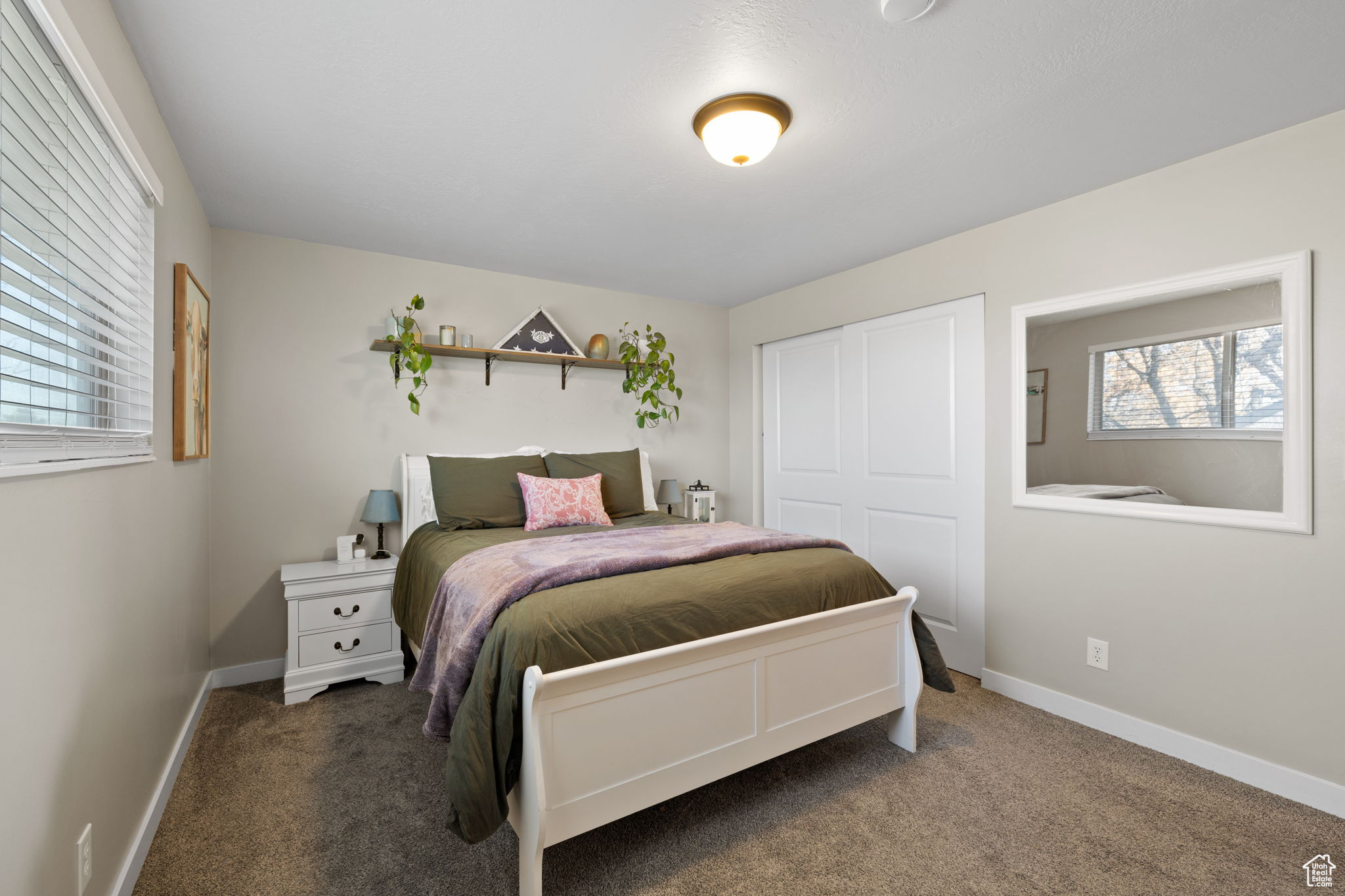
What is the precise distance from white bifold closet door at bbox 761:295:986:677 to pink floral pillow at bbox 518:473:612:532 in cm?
154

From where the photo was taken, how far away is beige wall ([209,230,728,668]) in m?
3.02

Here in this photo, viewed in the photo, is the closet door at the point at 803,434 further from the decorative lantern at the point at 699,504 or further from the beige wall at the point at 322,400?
the beige wall at the point at 322,400

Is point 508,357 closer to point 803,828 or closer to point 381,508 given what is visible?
point 381,508

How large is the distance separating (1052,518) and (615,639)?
7.13ft

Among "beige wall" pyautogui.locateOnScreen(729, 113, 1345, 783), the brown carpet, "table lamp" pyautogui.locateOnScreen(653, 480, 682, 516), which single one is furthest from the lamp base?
"beige wall" pyautogui.locateOnScreen(729, 113, 1345, 783)

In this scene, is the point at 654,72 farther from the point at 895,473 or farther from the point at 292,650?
the point at 292,650

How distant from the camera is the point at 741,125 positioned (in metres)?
1.92

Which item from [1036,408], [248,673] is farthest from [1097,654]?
[248,673]

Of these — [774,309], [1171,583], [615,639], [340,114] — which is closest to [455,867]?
[615,639]

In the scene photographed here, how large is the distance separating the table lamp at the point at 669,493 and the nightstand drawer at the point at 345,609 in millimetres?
1804

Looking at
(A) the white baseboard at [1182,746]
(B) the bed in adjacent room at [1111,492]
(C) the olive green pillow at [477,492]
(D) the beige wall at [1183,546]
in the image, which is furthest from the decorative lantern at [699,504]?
(B) the bed in adjacent room at [1111,492]

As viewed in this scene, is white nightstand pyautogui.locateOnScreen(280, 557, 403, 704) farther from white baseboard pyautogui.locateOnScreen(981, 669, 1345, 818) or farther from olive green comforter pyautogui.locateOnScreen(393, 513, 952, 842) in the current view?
white baseboard pyautogui.locateOnScreen(981, 669, 1345, 818)

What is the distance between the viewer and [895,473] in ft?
11.4

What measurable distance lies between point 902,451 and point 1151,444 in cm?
116
